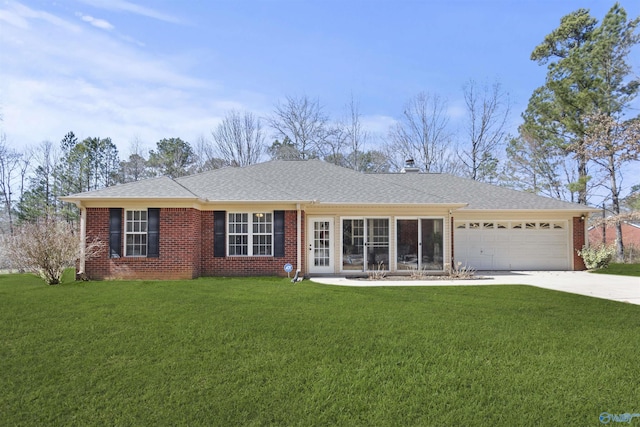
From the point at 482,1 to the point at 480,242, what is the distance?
8936mm

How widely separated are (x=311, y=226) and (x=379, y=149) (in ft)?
58.1

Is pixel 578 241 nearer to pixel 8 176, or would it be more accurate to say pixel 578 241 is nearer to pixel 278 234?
pixel 278 234

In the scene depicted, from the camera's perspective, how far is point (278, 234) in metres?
12.6

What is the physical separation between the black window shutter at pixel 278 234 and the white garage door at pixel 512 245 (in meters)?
7.52

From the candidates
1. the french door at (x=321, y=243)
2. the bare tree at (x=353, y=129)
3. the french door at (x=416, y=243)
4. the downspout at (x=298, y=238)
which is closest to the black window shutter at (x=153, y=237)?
the downspout at (x=298, y=238)

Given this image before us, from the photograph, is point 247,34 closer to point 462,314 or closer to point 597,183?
point 462,314

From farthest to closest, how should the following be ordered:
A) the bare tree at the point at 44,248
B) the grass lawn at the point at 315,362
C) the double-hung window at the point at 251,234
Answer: the double-hung window at the point at 251,234 < the bare tree at the point at 44,248 < the grass lawn at the point at 315,362

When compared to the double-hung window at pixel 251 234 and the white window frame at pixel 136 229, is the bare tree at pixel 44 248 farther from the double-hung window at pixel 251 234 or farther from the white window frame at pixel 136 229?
the double-hung window at pixel 251 234

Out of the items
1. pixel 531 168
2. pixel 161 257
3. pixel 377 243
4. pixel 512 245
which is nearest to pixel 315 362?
pixel 161 257

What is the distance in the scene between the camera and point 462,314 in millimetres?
7031

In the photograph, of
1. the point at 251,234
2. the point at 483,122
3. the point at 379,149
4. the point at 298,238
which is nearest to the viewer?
the point at 298,238

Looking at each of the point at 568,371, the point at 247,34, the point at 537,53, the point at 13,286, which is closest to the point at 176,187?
the point at 13,286

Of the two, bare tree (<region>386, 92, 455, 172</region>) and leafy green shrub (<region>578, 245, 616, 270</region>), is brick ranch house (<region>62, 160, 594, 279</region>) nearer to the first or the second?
leafy green shrub (<region>578, 245, 616, 270</region>)

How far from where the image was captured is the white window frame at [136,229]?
11.9 m
